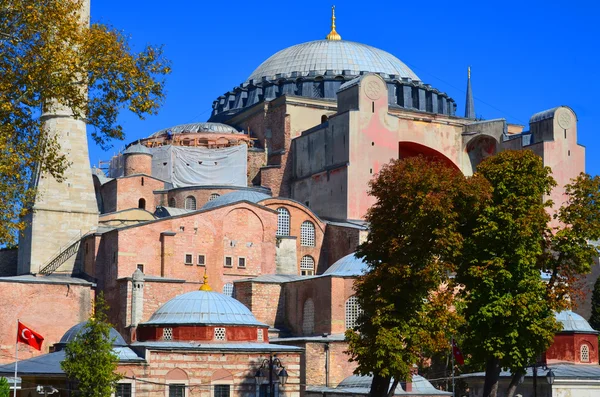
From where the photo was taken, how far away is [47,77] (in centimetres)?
1908

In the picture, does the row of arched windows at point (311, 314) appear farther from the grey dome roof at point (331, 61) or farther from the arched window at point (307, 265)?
the grey dome roof at point (331, 61)

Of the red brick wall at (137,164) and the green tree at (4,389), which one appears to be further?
the red brick wall at (137,164)

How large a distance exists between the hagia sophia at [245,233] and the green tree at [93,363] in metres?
2.11

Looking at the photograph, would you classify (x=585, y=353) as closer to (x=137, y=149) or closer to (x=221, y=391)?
(x=221, y=391)

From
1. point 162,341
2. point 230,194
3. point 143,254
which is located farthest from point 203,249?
point 162,341

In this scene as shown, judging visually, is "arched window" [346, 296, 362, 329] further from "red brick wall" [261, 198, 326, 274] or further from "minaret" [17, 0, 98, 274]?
"minaret" [17, 0, 98, 274]

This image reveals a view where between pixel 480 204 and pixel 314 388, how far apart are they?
39.2ft

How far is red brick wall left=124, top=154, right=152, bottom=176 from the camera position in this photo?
5141 centimetres

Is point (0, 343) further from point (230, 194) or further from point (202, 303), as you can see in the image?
point (230, 194)

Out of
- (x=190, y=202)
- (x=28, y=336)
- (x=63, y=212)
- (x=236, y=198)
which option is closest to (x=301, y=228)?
(x=236, y=198)

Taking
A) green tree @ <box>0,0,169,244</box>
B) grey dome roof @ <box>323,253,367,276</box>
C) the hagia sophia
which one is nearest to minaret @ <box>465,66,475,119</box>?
the hagia sophia

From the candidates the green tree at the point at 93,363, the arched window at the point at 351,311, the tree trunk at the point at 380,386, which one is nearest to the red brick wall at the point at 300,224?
the arched window at the point at 351,311

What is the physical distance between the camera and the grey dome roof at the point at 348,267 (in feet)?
132

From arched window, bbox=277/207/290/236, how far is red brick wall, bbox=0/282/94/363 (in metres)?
9.27
